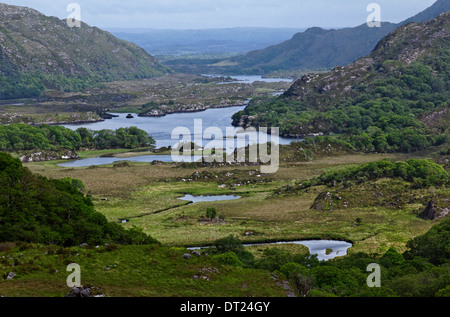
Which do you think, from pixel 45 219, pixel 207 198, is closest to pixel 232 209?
pixel 207 198

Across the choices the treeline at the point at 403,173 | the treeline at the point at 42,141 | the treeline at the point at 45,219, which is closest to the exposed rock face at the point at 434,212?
the treeline at the point at 403,173

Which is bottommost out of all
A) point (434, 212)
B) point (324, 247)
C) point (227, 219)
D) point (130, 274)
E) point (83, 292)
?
point (227, 219)

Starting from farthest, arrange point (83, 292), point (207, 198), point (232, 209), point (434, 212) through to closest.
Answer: point (207, 198)
point (232, 209)
point (434, 212)
point (83, 292)

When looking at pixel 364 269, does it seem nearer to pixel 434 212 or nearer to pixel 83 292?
pixel 83 292

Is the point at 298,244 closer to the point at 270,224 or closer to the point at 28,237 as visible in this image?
the point at 270,224

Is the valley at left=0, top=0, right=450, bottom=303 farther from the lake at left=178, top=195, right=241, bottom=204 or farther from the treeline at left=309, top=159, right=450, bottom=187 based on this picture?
the lake at left=178, top=195, right=241, bottom=204

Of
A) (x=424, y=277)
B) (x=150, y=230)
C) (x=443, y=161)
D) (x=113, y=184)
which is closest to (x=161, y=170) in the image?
(x=113, y=184)
